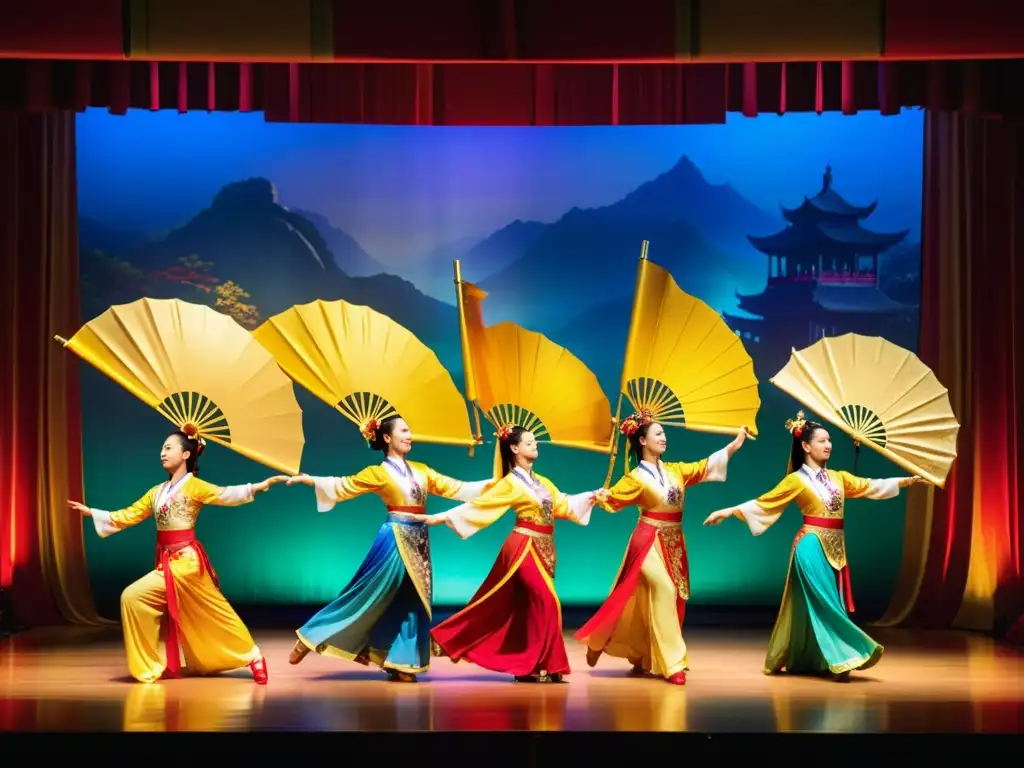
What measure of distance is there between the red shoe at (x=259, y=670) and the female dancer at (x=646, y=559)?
1.35 metres

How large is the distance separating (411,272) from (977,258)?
126 inches

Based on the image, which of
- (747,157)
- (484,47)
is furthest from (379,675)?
(747,157)

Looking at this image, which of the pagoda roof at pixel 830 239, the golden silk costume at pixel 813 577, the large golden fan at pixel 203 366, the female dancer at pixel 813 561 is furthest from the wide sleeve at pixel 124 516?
the pagoda roof at pixel 830 239

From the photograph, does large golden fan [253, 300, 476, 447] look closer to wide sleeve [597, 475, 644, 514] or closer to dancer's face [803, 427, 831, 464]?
wide sleeve [597, 475, 644, 514]

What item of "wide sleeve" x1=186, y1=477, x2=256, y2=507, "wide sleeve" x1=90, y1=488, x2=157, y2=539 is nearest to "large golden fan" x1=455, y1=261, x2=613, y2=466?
"wide sleeve" x1=186, y1=477, x2=256, y2=507

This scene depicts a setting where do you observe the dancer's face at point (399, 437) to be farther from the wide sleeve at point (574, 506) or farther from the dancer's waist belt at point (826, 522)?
the dancer's waist belt at point (826, 522)

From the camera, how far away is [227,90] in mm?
7727

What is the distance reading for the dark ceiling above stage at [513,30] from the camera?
249 inches

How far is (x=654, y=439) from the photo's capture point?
20.6 ft

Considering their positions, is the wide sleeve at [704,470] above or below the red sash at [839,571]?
above

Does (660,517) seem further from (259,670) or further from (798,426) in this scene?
(259,670)

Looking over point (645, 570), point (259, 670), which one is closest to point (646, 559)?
point (645, 570)

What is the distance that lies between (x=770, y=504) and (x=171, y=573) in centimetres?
255
